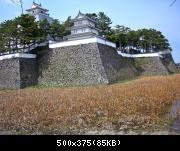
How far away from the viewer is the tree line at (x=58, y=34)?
23.7m

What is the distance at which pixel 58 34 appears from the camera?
97.6 feet

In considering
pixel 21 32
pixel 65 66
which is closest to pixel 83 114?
pixel 65 66

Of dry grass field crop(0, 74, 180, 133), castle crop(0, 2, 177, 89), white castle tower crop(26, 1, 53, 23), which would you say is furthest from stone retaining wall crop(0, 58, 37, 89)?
white castle tower crop(26, 1, 53, 23)

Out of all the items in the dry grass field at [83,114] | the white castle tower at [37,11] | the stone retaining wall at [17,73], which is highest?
the white castle tower at [37,11]

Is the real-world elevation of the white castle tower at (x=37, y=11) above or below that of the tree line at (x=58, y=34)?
above

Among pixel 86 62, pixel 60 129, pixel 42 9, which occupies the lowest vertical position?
pixel 60 129

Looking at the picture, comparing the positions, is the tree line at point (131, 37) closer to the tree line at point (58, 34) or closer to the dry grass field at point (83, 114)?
the tree line at point (58, 34)

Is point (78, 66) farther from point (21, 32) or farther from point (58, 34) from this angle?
point (58, 34)

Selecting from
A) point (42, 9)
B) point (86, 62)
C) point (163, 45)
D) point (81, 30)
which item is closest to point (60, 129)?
point (86, 62)

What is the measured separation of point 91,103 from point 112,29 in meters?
25.5

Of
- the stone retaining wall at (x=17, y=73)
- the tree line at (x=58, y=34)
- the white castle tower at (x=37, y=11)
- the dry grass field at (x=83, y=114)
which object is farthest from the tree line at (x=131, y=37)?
the dry grass field at (x=83, y=114)

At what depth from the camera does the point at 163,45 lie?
1647 inches

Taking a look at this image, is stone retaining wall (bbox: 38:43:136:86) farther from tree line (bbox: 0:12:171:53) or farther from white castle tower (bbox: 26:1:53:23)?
white castle tower (bbox: 26:1:53:23)
